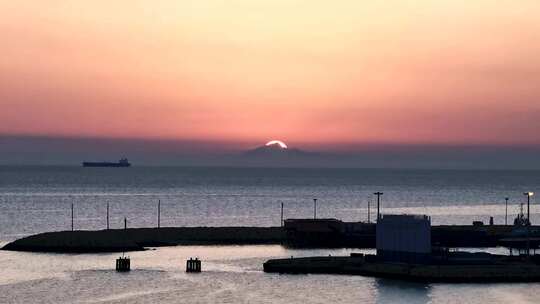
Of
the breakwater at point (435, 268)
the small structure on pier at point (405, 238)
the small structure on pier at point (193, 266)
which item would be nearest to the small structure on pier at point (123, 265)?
the small structure on pier at point (193, 266)

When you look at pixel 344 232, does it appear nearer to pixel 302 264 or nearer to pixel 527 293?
pixel 302 264

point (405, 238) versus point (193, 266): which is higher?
point (405, 238)

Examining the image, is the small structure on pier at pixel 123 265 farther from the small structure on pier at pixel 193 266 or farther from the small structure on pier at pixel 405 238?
the small structure on pier at pixel 405 238

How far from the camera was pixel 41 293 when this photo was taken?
91125 mm

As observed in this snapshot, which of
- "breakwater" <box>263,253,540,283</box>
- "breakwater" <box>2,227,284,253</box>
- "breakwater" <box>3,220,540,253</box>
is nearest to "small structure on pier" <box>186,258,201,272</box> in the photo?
"breakwater" <box>263,253,540,283</box>

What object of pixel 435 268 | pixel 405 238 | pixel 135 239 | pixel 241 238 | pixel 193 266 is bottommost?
pixel 193 266

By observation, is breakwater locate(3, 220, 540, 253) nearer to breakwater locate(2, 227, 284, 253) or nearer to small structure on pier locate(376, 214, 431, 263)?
breakwater locate(2, 227, 284, 253)

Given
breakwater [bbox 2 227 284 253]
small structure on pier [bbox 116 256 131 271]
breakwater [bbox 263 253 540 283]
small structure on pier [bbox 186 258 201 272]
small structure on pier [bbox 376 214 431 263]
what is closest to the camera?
breakwater [bbox 263 253 540 283]

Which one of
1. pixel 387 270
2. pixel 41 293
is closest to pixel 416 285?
pixel 387 270

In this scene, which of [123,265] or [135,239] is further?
[135,239]

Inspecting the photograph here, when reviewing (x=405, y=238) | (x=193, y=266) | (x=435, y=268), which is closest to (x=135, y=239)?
(x=193, y=266)

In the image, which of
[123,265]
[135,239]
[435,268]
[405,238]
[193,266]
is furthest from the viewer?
[135,239]

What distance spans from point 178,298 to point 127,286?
8.51 meters

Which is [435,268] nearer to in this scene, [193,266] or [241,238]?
[193,266]
